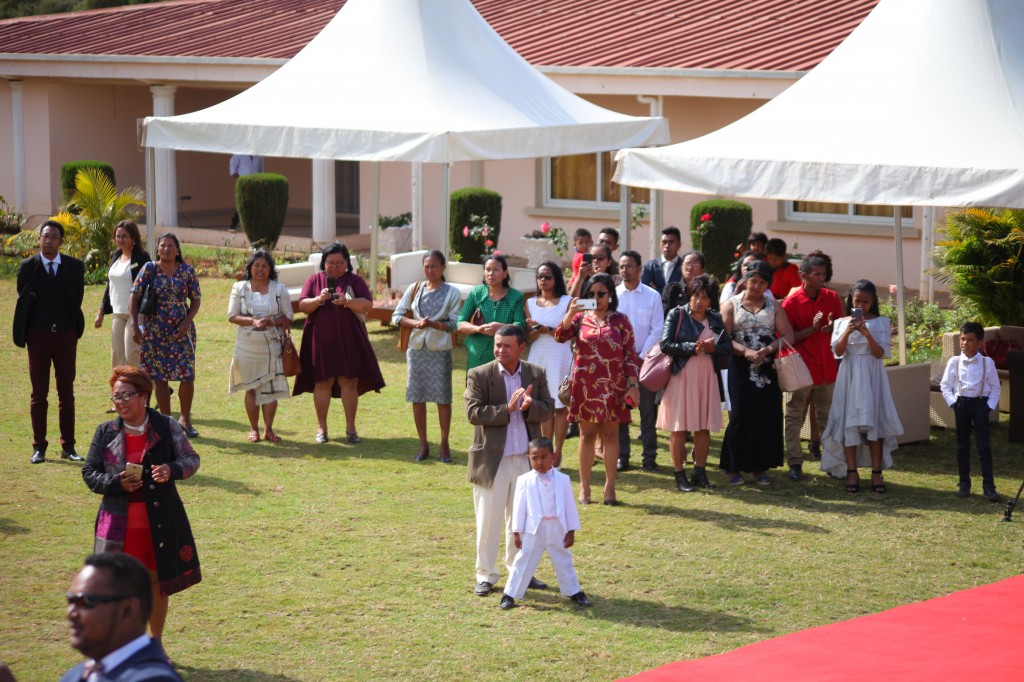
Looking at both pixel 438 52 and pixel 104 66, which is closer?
pixel 438 52

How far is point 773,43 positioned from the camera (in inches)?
735

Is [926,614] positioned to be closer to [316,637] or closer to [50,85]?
[316,637]

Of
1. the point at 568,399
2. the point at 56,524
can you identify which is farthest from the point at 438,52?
the point at 56,524

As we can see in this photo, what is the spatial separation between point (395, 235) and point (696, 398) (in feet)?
41.0

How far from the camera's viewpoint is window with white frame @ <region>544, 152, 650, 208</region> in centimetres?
2105

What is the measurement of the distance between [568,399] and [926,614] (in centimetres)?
313

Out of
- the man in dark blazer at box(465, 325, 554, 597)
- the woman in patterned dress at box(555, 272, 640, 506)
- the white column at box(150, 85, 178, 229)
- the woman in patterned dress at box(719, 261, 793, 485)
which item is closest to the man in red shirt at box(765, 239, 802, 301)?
the woman in patterned dress at box(719, 261, 793, 485)

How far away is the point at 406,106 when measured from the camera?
42.6 feet

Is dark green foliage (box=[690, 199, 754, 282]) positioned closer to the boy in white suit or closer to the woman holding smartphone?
the boy in white suit

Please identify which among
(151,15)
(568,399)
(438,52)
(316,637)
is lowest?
(316,637)

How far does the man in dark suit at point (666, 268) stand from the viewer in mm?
11438

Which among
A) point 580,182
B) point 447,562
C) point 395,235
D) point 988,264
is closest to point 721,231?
point 580,182

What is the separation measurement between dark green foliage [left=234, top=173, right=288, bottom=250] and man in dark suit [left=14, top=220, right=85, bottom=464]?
1095cm

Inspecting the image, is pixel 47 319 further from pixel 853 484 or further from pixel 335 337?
pixel 853 484
